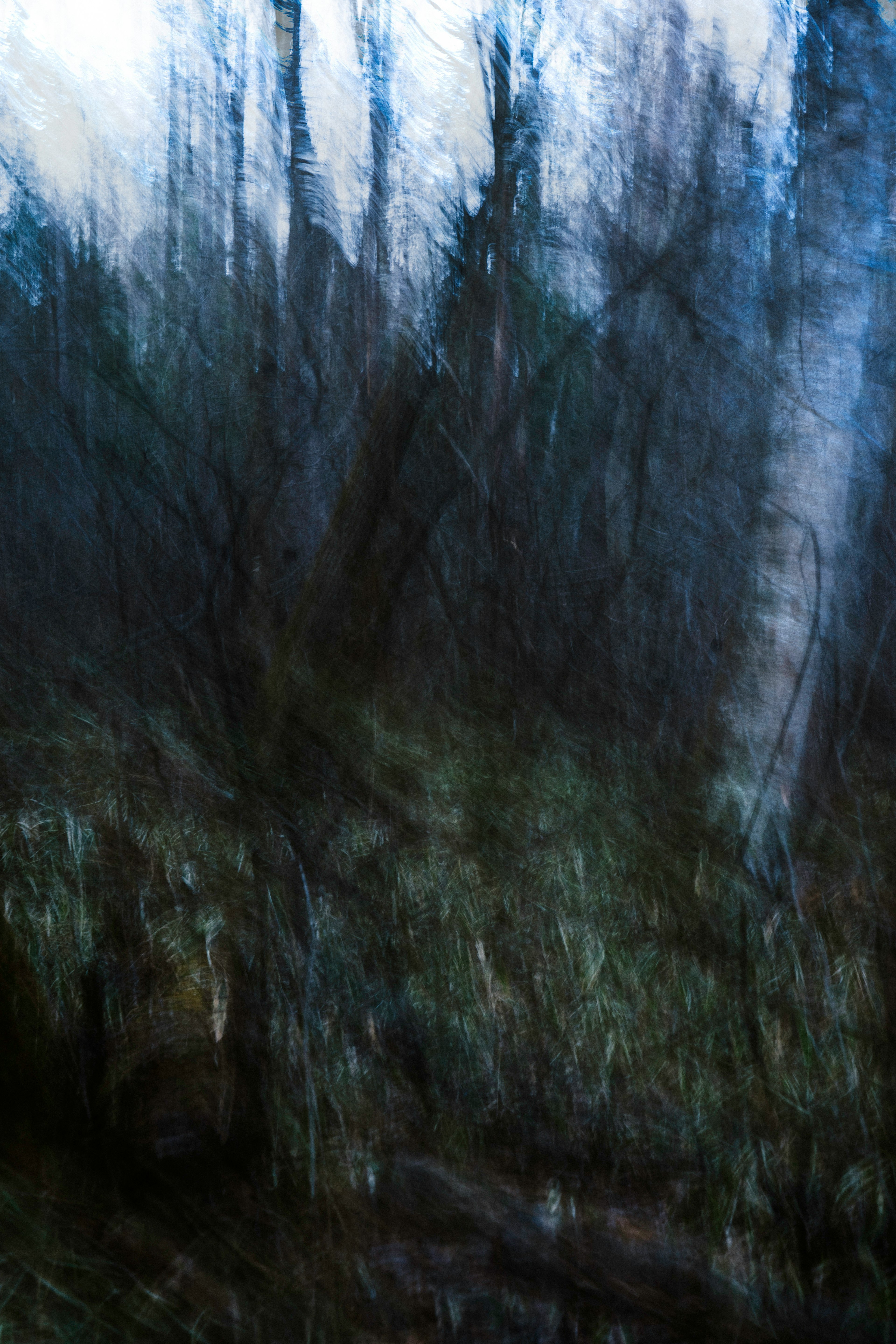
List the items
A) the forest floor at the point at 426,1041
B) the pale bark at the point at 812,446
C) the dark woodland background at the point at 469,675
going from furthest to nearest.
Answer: the pale bark at the point at 812,446
the dark woodland background at the point at 469,675
the forest floor at the point at 426,1041

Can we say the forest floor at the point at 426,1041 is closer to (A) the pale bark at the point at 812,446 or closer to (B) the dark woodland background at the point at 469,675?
(B) the dark woodland background at the point at 469,675

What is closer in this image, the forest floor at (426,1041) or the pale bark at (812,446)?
the forest floor at (426,1041)

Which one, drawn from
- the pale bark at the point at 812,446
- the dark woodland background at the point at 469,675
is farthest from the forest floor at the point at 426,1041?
the pale bark at the point at 812,446

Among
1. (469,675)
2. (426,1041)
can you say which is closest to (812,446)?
(469,675)

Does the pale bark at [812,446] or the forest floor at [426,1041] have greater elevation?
the pale bark at [812,446]

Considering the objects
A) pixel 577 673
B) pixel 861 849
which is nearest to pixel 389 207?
pixel 577 673

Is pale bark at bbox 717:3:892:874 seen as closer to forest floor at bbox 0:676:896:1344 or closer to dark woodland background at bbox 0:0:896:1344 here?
dark woodland background at bbox 0:0:896:1344

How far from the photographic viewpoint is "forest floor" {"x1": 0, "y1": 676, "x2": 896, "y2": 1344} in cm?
126

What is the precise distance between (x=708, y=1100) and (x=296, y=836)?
853 mm

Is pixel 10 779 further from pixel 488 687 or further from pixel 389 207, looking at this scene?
pixel 389 207

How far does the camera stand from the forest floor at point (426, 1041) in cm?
126

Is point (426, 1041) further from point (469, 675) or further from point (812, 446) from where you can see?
point (812, 446)

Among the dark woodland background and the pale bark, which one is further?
the pale bark

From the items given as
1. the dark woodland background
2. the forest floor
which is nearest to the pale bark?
the dark woodland background
